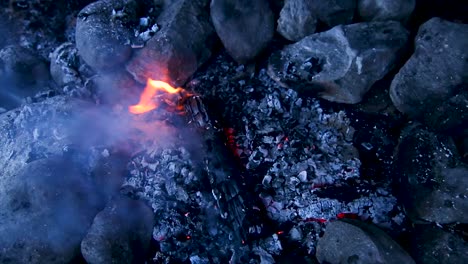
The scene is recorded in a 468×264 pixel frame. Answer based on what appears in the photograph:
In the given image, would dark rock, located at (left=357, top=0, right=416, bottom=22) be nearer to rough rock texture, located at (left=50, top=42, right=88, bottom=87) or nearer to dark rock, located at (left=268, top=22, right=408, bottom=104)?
dark rock, located at (left=268, top=22, right=408, bottom=104)

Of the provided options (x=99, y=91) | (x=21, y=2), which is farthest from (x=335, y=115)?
(x=21, y=2)

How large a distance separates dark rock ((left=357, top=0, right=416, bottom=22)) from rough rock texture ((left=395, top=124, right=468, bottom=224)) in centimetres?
125

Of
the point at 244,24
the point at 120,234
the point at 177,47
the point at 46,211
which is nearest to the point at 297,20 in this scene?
the point at 244,24

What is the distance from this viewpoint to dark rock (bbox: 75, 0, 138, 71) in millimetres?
4215

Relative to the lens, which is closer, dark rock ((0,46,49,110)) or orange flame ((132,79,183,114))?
orange flame ((132,79,183,114))

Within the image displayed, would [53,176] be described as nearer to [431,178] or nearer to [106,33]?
[106,33]

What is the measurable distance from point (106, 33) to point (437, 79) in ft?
11.9

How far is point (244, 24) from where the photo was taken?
4059mm

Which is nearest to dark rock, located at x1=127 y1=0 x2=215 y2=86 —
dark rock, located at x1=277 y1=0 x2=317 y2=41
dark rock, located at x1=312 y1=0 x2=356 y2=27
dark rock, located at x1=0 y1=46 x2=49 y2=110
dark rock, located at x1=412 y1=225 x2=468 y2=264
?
dark rock, located at x1=277 y1=0 x2=317 y2=41

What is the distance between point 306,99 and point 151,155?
1.80 m

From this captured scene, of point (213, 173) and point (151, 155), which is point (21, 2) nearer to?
point (151, 155)

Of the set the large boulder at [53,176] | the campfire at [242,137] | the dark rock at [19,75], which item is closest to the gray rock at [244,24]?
the campfire at [242,137]

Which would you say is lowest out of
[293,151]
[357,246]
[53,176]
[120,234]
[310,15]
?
[120,234]

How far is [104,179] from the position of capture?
3688 mm
